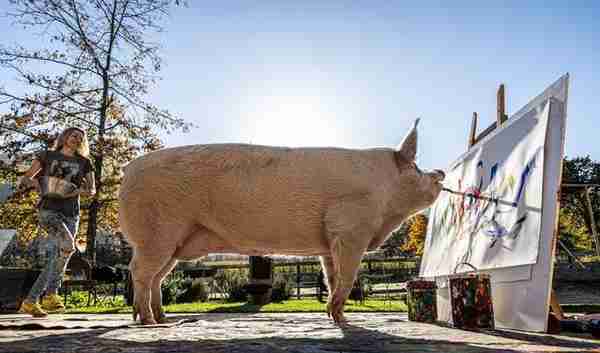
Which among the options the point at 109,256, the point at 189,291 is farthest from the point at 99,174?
the point at 109,256

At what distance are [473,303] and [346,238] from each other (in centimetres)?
111

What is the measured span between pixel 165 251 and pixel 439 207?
3.77m

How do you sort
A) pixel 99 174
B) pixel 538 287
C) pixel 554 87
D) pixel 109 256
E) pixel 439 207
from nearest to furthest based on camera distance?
1. pixel 538 287
2. pixel 554 87
3. pixel 439 207
4. pixel 99 174
5. pixel 109 256

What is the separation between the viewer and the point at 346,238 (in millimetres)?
4066

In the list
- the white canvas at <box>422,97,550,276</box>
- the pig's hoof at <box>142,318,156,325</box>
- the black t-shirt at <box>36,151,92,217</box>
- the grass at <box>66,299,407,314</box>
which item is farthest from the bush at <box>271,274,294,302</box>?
the pig's hoof at <box>142,318,156,325</box>

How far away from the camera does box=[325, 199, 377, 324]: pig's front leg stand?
4.07m

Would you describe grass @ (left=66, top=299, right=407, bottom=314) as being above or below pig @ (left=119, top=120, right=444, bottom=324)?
below

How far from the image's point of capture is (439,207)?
6340 mm

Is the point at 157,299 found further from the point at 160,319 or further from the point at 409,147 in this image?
the point at 409,147

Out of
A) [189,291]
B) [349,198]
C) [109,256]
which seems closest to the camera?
[349,198]

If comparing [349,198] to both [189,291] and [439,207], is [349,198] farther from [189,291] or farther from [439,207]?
[189,291]

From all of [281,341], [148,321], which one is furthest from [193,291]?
[281,341]

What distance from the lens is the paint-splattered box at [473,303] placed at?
379 centimetres

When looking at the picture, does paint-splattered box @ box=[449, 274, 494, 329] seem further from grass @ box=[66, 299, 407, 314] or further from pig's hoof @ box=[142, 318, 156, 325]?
grass @ box=[66, 299, 407, 314]
